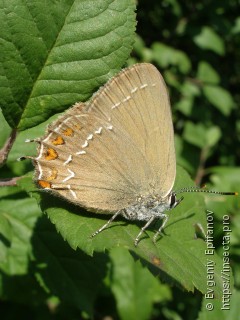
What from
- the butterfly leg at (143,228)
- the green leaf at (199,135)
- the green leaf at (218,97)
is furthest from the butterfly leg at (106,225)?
the green leaf at (218,97)

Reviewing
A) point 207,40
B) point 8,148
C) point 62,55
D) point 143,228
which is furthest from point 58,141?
point 207,40

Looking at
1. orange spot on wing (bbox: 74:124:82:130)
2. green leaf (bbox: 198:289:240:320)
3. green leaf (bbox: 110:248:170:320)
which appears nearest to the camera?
orange spot on wing (bbox: 74:124:82:130)

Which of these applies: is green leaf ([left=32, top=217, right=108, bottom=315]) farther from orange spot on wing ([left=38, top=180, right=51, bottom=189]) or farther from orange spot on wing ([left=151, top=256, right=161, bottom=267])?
orange spot on wing ([left=151, top=256, right=161, bottom=267])

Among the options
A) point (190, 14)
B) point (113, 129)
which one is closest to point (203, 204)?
point (113, 129)

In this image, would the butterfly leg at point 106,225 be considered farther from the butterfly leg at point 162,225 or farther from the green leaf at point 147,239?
the butterfly leg at point 162,225

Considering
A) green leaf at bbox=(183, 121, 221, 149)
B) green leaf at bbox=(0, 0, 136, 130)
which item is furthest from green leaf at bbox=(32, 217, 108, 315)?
green leaf at bbox=(183, 121, 221, 149)

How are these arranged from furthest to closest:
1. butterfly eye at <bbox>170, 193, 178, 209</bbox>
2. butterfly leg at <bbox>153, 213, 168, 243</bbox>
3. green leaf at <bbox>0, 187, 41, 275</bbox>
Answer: green leaf at <bbox>0, 187, 41, 275</bbox> → butterfly eye at <bbox>170, 193, 178, 209</bbox> → butterfly leg at <bbox>153, 213, 168, 243</bbox>

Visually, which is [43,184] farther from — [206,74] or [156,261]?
[206,74]
